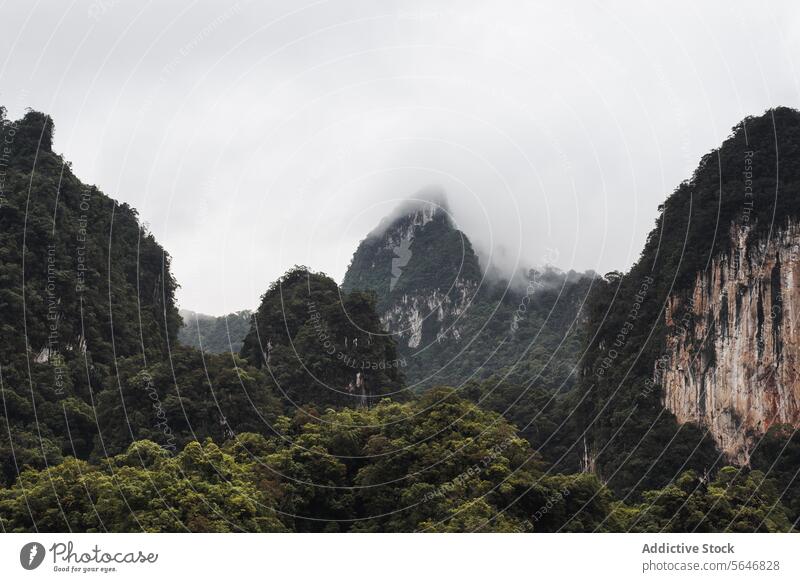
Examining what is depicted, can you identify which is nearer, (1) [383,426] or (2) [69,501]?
(2) [69,501]

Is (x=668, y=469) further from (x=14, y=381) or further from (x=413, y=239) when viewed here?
(x=413, y=239)

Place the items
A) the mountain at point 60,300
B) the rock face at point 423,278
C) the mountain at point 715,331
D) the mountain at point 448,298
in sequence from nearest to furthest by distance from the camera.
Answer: the mountain at point 60,300 → the mountain at point 715,331 → the mountain at point 448,298 → the rock face at point 423,278

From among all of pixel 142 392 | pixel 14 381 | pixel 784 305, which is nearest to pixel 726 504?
pixel 784 305

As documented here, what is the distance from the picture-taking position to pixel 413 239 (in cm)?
9744

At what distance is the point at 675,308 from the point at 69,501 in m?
31.1

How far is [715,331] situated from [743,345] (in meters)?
1.66

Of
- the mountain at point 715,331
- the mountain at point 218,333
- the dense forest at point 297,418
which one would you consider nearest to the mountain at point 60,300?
the dense forest at point 297,418

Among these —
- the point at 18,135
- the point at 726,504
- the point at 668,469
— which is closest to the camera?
the point at 726,504

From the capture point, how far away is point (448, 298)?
310ft
